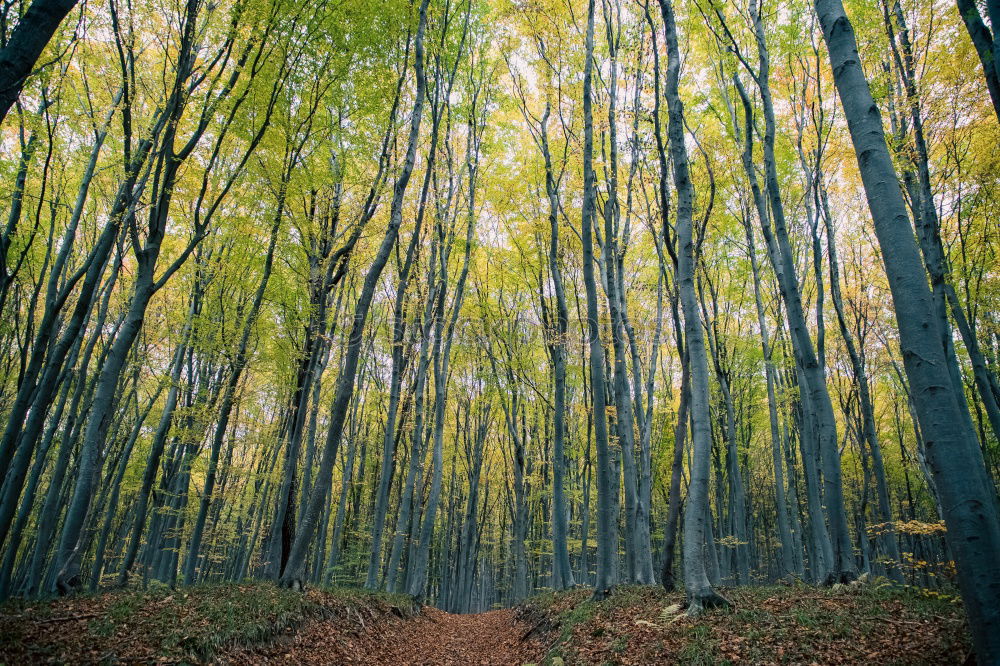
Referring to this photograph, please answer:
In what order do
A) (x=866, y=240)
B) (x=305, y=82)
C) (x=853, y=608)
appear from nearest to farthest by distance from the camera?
(x=853, y=608) → (x=305, y=82) → (x=866, y=240)

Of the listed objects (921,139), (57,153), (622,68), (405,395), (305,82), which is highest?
(622,68)

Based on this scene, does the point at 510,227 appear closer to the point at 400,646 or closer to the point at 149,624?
the point at 400,646

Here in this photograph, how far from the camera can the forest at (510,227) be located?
658 centimetres

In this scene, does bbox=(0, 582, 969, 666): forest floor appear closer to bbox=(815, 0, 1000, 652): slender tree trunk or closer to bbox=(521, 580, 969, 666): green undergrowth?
bbox=(521, 580, 969, 666): green undergrowth

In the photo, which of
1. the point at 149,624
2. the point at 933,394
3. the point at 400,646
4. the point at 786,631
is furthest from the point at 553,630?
the point at 933,394

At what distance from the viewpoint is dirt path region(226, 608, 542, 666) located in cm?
629

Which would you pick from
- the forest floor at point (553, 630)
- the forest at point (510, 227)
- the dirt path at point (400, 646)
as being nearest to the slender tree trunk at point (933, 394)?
the forest at point (510, 227)

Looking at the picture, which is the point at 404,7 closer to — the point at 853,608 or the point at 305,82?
the point at 305,82

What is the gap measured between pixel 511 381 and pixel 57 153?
550 inches

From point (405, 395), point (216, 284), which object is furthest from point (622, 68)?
point (216, 284)

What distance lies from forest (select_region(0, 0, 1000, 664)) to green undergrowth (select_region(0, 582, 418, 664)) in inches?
48.9

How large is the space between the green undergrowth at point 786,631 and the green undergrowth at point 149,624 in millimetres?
3882

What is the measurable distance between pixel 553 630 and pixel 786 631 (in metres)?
4.59

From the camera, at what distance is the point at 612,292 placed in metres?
11.3
